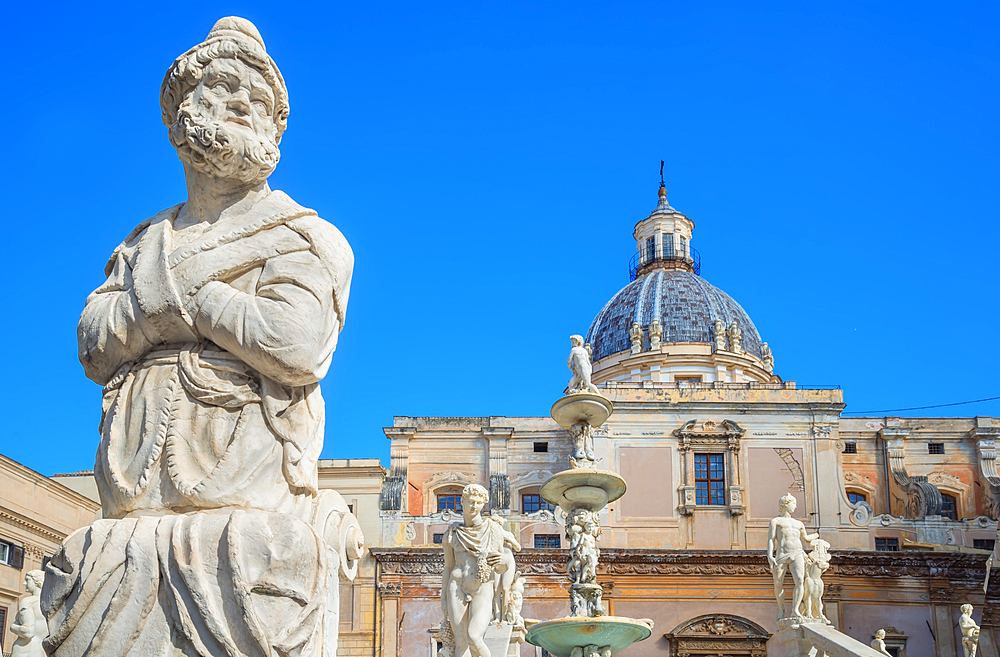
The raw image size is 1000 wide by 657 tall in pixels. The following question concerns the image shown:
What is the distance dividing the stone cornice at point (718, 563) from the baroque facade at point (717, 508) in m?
0.04

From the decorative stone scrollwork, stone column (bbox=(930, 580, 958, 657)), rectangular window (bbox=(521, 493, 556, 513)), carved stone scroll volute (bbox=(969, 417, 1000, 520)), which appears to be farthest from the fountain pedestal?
carved stone scroll volute (bbox=(969, 417, 1000, 520))

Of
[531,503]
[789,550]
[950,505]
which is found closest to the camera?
[789,550]

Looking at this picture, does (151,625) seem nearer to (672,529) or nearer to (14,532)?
(14,532)

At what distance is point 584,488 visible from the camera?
68.7 ft

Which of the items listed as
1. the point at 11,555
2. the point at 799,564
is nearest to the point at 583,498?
the point at 799,564

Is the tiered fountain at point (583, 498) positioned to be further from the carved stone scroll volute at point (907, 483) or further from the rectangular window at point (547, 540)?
the carved stone scroll volute at point (907, 483)

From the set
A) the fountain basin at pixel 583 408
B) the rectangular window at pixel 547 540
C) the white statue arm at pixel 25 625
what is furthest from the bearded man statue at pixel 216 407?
the rectangular window at pixel 547 540

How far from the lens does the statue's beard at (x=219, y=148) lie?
125 inches

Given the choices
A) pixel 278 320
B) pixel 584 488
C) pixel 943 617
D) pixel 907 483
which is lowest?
pixel 278 320

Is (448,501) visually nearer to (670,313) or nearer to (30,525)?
(670,313)

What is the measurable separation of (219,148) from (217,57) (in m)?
0.26

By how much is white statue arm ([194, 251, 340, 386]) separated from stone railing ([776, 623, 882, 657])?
1322 centimetres

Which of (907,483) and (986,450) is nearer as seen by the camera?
(907,483)

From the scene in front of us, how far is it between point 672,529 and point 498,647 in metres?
28.3
